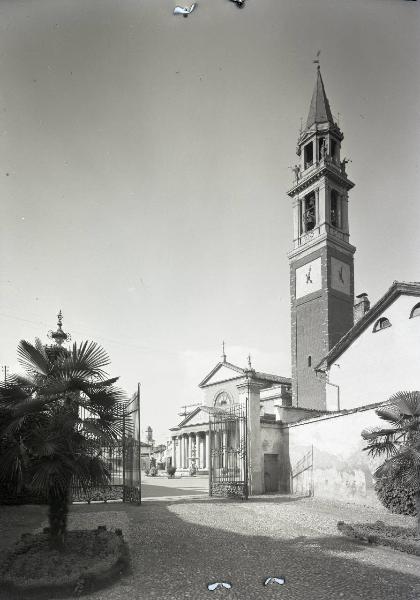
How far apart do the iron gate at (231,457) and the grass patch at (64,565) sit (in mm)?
8723

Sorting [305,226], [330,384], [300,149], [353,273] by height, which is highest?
[300,149]

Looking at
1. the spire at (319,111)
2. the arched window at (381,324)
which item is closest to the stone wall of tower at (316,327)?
the arched window at (381,324)

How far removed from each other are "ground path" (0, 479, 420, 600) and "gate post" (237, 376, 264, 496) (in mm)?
4180

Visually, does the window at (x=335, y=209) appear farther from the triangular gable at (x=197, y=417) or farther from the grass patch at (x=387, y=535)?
the grass patch at (x=387, y=535)

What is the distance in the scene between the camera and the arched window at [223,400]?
45.9 meters

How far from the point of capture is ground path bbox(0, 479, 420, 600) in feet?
19.3

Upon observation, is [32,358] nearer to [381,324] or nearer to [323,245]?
[381,324]

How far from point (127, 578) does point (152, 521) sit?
16.5 ft

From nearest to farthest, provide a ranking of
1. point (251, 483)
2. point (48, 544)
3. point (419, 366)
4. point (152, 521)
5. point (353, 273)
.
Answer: point (48, 544) → point (152, 521) → point (251, 483) → point (419, 366) → point (353, 273)

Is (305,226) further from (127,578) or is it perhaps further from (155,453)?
(155,453)

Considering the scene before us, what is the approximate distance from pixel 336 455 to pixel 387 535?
7.06 m

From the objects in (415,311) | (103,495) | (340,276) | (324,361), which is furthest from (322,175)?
(103,495)

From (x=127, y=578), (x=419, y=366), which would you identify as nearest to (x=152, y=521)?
(x=127, y=578)

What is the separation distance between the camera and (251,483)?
17.2 metres
